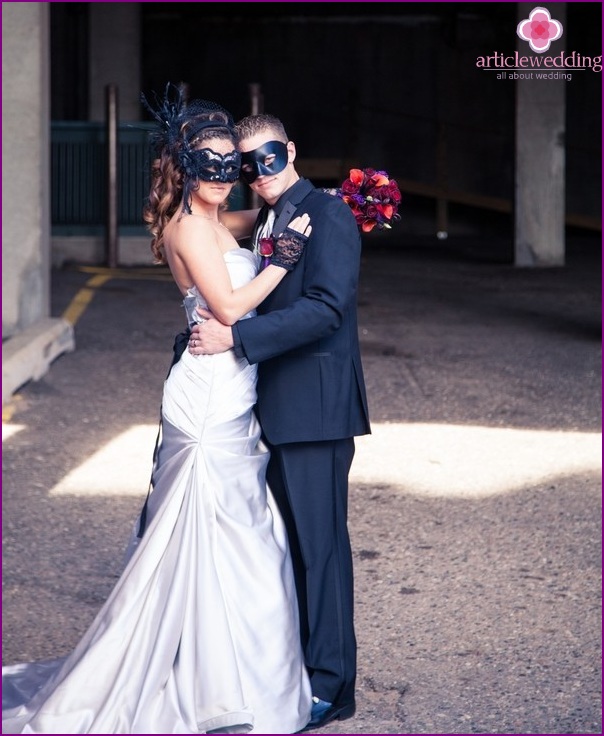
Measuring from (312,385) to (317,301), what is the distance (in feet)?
1.02

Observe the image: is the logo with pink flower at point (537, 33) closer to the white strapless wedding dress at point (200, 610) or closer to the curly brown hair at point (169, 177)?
the curly brown hair at point (169, 177)

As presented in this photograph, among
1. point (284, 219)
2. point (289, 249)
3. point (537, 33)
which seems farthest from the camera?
point (537, 33)

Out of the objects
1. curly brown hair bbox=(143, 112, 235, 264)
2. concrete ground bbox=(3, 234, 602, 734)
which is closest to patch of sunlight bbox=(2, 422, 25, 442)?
concrete ground bbox=(3, 234, 602, 734)

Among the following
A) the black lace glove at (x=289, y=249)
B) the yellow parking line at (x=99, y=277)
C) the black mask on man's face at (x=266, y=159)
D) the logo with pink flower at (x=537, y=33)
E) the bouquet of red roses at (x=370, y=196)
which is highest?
the logo with pink flower at (x=537, y=33)

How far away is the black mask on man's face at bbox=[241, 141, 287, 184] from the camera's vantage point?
3.66 meters

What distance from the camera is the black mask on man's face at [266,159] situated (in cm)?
366

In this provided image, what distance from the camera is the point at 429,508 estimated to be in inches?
249

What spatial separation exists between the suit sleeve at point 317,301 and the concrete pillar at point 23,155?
6.40m

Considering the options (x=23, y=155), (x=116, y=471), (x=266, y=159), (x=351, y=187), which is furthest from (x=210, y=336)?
(x=23, y=155)

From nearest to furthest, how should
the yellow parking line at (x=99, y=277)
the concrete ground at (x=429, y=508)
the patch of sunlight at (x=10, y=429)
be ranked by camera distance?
the concrete ground at (x=429, y=508), the patch of sunlight at (x=10, y=429), the yellow parking line at (x=99, y=277)

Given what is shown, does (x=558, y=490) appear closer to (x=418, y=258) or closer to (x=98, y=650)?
(x=98, y=650)

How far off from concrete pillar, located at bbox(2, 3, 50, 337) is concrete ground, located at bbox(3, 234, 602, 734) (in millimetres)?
685

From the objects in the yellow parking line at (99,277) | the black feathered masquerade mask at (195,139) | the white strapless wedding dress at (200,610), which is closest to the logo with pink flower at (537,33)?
the black feathered masquerade mask at (195,139)

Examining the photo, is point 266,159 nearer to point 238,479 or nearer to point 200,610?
point 238,479
